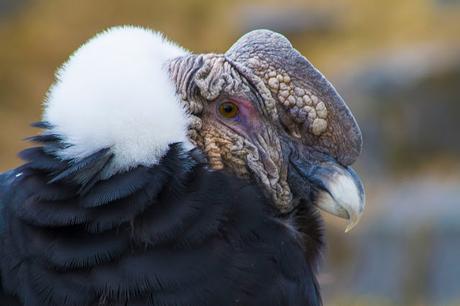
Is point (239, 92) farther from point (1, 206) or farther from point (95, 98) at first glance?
point (1, 206)

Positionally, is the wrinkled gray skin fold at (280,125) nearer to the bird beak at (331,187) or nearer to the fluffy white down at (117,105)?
the bird beak at (331,187)

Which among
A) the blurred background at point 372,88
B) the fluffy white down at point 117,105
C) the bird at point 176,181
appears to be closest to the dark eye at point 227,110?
the bird at point 176,181

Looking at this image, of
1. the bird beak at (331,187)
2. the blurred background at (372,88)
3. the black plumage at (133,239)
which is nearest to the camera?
the black plumage at (133,239)

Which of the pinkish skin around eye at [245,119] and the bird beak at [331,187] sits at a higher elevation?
the pinkish skin around eye at [245,119]

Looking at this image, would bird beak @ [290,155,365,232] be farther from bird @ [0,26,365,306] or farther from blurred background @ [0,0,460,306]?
blurred background @ [0,0,460,306]

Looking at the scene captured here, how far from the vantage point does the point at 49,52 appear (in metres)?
15.0

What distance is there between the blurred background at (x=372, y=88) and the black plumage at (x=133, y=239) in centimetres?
121

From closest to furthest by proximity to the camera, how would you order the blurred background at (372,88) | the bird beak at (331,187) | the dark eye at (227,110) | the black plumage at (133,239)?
the black plumage at (133,239), the bird beak at (331,187), the dark eye at (227,110), the blurred background at (372,88)

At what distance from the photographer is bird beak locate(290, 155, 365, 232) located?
3906 mm

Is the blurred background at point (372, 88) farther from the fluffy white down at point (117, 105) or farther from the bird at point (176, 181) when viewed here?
the fluffy white down at point (117, 105)

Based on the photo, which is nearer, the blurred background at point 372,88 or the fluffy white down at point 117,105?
the fluffy white down at point 117,105

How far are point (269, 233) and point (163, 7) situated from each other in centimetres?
1282

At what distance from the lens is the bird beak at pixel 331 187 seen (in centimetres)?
391

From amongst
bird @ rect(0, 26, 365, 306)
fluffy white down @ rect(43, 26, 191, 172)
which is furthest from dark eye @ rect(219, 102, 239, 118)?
fluffy white down @ rect(43, 26, 191, 172)
